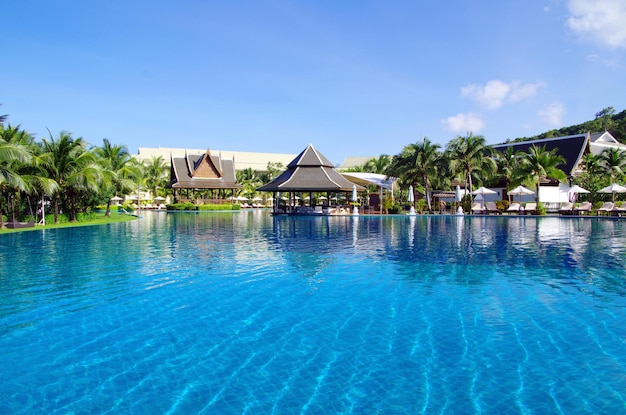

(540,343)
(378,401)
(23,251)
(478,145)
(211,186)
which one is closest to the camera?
(378,401)

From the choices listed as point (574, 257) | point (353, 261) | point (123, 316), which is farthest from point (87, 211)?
point (574, 257)

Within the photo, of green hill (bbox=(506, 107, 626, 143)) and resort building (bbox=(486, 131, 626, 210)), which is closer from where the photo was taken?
resort building (bbox=(486, 131, 626, 210))

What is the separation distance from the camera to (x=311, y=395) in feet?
13.9

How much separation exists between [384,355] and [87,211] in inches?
1103

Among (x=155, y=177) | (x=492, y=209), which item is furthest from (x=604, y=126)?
(x=155, y=177)

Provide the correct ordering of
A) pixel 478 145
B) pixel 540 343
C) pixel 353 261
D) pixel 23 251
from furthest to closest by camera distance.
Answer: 1. pixel 478 145
2. pixel 23 251
3. pixel 353 261
4. pixel 540 343

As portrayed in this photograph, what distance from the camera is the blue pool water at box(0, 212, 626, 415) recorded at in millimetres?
4148

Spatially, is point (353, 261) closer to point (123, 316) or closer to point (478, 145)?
point (123, 316)

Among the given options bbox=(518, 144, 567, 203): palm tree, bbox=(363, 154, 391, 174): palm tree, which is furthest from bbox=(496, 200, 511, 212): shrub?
bbox=(363, 154, 391, 174): palm tree

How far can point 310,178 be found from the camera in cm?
3412

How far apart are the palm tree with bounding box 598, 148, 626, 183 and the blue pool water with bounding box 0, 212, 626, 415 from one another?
2890cm

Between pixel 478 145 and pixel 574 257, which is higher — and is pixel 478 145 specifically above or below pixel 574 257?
above

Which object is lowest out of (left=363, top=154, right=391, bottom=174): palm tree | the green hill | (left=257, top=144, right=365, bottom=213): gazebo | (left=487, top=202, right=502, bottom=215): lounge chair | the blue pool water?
the blue pool water

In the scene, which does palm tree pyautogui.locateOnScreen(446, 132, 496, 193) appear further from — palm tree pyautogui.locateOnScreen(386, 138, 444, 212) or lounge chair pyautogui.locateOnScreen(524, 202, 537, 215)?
lounge chair pyautogui.locateOnScreen(524, 202, 537, 215)
